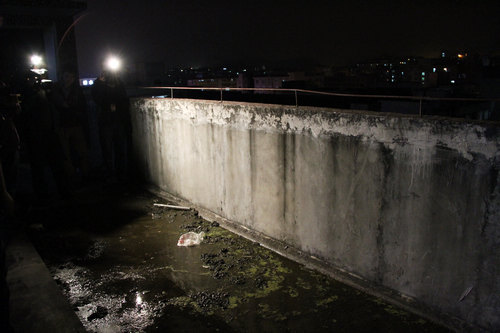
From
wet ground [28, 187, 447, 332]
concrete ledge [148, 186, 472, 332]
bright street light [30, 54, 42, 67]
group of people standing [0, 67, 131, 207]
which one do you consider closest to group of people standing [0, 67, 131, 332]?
group of people standing [0, 67, 131, 207]

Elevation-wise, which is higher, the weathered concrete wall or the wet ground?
the weathered concrete wall

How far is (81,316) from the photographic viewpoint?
13.8 ft

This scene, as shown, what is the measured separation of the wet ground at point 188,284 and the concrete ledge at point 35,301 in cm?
38

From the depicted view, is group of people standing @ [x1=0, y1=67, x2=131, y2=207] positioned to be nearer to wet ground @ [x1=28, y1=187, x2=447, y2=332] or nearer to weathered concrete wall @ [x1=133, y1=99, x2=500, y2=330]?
wet ground @ [x1=28, y1=187, x2=447, y2=332]

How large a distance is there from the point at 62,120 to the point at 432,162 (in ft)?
25.8

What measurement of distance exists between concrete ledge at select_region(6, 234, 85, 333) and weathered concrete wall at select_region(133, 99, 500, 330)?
2.99m

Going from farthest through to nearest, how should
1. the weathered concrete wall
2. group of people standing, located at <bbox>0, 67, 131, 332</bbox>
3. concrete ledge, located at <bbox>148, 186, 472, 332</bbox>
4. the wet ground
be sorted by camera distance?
group of people standing, located at <bbox>0, 67, 131, 332</bbox>
the wet ground
concrete ledge, located at <bbox>148, 186, 472, 332</bbox>
the weathered concrete wall

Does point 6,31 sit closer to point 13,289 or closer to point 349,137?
point 13,289

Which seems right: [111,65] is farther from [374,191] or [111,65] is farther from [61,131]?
[374,191]

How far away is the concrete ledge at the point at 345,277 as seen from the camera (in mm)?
3807

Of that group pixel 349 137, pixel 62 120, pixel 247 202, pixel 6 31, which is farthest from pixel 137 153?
pixel 6 31

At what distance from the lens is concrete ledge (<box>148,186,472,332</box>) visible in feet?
12.5

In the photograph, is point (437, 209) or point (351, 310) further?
point (351, 310)

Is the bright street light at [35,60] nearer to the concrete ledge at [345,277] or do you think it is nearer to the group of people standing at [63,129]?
the group of people standing at [63,129]
